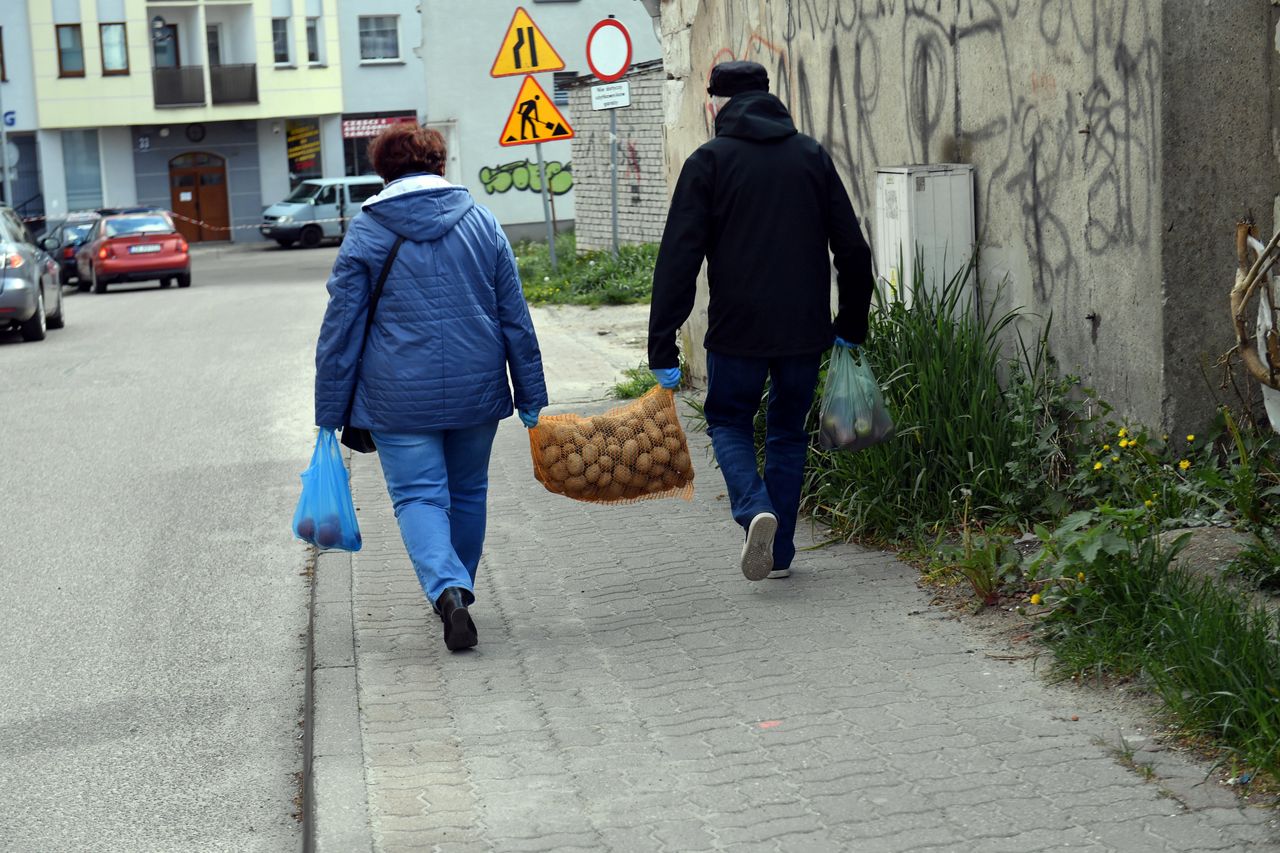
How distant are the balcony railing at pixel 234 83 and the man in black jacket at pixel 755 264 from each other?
47597 millimetres

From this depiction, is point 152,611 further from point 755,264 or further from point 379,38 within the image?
point 379,38

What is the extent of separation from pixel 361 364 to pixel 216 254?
43.4 metres

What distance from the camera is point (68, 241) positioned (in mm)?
35375

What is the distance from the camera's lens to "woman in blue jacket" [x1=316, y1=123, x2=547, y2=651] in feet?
18.5

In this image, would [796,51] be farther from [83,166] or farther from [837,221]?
[83,166]

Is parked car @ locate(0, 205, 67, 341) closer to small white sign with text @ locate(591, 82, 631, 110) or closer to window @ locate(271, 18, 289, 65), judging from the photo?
small white sign with text @ locate(591, 82, 631, 110)

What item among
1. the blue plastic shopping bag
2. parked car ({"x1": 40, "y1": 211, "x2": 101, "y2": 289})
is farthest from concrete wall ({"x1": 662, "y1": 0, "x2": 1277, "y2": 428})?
parked car ({"x1": 40, "y1": 211, "x2": 101, "y2": 289})

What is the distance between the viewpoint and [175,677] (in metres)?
5.95

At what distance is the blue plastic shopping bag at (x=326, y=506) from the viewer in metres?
5.72

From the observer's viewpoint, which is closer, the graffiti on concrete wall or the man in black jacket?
the man in black jacket

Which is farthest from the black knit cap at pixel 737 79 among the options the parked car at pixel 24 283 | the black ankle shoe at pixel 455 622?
the parked car at pixel 24 283

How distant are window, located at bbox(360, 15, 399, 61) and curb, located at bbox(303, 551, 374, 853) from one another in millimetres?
48986

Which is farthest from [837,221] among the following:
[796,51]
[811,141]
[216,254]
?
[216,254]

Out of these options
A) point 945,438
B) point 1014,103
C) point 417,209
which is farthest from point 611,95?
point 417,209
